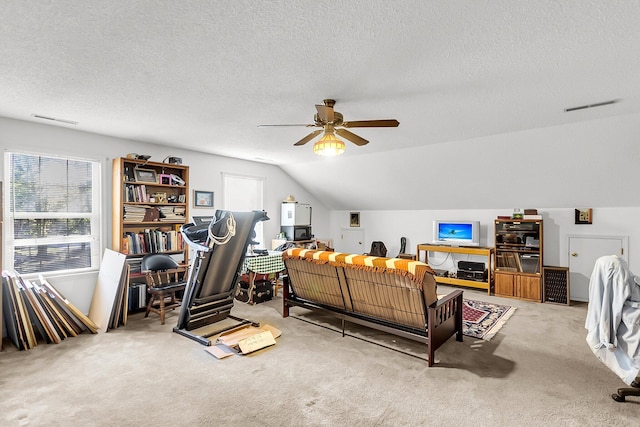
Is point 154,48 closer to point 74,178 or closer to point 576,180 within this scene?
point 74,178

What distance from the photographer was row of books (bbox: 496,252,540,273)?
5.29m

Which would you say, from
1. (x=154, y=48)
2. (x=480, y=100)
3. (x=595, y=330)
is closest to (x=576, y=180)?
(x=480, y=100)

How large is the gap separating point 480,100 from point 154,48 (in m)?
2.76

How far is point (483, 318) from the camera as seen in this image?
14.0 feet

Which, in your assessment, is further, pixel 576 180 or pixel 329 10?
pixel 576 180

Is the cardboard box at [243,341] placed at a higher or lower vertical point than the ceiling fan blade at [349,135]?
lower

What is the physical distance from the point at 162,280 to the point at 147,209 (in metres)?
1.04

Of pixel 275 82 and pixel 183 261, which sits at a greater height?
pixel 275 82

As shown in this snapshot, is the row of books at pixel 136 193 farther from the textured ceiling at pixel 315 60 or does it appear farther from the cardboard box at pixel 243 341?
the cardboard box at pixel 243 341

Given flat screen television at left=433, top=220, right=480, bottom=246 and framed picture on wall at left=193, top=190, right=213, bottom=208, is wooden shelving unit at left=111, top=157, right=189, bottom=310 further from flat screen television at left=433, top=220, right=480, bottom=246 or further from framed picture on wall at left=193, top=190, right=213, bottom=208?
flat screen television at left=433, top=220, right=480, bottom=246

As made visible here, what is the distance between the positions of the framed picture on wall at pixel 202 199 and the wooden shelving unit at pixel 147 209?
0.43 metres

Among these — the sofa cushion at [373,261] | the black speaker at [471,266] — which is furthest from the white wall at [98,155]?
the black speaker at [471,266]

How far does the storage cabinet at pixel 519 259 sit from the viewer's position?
517 centimetres

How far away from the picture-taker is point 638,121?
356cm
